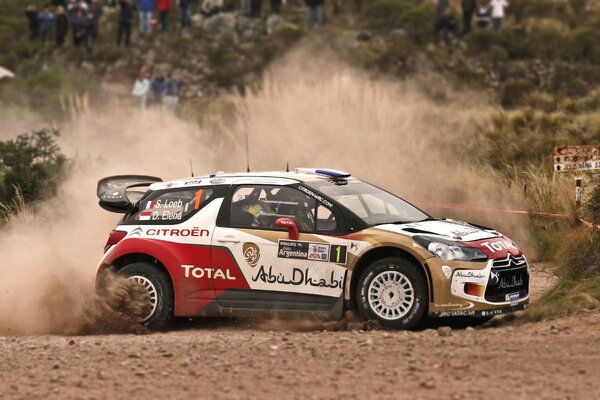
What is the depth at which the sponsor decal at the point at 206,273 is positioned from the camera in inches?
480

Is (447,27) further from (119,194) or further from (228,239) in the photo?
(228,239)

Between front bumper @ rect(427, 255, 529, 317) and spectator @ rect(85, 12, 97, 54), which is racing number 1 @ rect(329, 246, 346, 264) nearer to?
front bumper @ rect(427, 255, 529, 317)

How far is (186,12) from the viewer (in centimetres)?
4175

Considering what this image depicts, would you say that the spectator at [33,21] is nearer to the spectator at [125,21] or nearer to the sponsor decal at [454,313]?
the spectator at [125,21]

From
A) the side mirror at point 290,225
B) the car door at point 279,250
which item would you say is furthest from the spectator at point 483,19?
the side mirror at point 290,225

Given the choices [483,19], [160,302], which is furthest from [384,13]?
[160,302]

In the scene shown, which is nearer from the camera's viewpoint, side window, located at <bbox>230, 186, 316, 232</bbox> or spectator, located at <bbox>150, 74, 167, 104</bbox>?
side window, located at <bbox>230, 186, 316, 232</bbox>

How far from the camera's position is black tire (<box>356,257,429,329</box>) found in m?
11.4

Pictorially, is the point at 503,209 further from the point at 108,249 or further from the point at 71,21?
the point at 71,21

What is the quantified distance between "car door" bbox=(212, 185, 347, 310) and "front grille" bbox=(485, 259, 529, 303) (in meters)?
1.30

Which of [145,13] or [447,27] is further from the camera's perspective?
[447,27]

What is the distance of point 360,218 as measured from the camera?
466 inches

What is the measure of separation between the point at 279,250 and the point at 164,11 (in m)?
29.1

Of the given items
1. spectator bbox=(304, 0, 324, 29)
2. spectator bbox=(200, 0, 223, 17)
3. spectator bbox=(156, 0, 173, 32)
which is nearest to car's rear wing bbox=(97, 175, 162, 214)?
spectator bbox=(304, 0, 324, 29)
